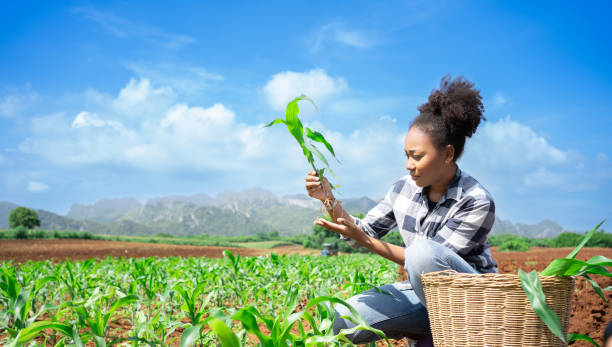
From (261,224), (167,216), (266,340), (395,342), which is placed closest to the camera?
(266,340)

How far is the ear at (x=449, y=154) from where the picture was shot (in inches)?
85.2

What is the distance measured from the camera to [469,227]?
2.09 m

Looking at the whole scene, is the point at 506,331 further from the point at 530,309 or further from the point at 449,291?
the point at 449,291

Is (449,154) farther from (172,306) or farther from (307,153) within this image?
(172,306)

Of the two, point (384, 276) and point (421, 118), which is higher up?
point (421, 118)

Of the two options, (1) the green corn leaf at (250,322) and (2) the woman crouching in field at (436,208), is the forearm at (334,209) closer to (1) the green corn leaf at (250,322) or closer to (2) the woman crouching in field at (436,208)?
(2) the woman crouching in field at (436,208)

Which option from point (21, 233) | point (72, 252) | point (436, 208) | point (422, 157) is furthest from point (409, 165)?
point (21, 233)

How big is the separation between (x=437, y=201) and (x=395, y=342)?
1492 mm

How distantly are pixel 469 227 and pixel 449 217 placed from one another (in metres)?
0.15

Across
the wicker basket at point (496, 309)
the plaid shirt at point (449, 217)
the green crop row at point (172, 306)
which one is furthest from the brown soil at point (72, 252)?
the wicker basket at point (496, 309)

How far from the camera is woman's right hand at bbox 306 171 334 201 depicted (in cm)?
220

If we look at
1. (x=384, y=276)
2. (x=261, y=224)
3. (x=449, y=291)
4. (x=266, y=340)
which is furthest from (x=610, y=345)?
(x=261, y=224)

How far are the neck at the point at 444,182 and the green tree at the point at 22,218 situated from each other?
54868 mm

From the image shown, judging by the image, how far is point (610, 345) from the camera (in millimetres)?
1227
